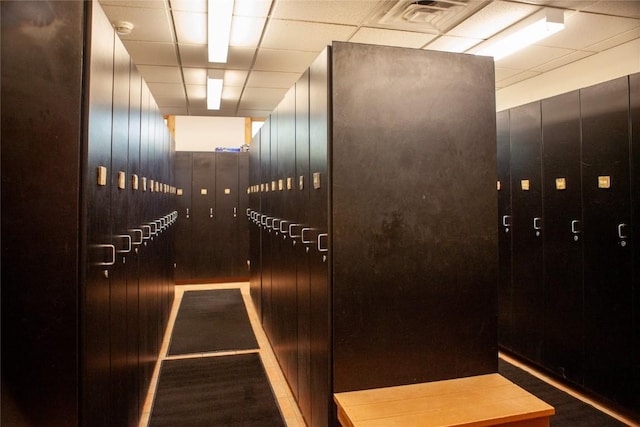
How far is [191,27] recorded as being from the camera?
362 cm

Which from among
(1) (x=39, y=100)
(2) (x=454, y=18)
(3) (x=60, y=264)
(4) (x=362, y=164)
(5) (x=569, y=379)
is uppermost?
(2) (x=454, y=18)

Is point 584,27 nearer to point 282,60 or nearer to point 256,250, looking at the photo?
point 282,60

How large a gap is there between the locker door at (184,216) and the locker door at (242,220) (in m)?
0.76

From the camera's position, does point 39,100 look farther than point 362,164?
No

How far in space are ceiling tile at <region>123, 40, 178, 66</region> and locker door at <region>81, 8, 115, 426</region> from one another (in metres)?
2.47

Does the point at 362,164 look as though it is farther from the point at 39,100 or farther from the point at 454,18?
the point at 454,18

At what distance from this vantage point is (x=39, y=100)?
140 centimetres

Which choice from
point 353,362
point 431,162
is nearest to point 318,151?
point 431,162

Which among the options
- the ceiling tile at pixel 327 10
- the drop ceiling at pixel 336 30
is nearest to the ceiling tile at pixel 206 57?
the drop ceiling at pixel 336 30

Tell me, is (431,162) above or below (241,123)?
below

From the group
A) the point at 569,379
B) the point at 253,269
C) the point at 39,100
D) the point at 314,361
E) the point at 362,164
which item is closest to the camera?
the point at 39,100

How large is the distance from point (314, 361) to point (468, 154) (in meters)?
1.38

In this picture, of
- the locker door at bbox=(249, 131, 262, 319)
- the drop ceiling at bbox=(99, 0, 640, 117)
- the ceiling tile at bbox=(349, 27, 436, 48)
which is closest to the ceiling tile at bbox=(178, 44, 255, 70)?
the drop ceiling at bbox=(99, 0, 640, 117)

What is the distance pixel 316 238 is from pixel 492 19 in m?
2.60
